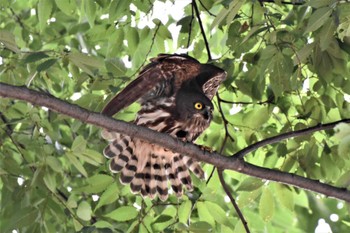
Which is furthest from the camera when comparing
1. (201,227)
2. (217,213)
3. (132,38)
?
(132,38)

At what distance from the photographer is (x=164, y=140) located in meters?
4.20

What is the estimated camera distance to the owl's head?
5324 mm

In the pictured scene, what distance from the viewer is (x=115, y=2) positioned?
526cm

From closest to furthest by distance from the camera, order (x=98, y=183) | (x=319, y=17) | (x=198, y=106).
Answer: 1. (x=319, y=17)
2. (x=98, y=183)
3. (x=198, y=106)

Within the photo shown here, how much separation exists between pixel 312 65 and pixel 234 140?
2.95 feet

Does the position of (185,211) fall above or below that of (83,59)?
below

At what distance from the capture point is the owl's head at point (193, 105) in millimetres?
5324

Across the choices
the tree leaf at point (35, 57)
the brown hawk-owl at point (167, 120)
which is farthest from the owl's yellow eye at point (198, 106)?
the tree leaf at point (35, 57)

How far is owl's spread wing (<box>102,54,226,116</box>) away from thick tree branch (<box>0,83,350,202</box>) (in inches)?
35.8

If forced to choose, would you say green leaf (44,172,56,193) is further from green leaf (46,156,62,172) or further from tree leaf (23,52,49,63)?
tree leaf (23,52,49,63)

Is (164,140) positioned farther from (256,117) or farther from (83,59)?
(256,117)

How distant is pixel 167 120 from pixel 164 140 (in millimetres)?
1351

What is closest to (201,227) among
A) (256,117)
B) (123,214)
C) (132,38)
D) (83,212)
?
(123,214)

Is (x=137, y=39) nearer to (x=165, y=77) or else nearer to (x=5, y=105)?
(x=165, y=77)
